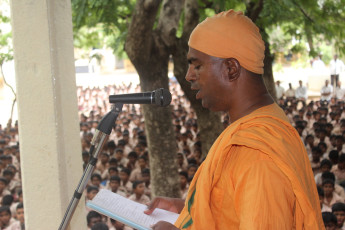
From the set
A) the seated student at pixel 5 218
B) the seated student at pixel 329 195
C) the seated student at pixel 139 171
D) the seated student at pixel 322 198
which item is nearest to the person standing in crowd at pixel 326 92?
the seated student at pixel 139 171

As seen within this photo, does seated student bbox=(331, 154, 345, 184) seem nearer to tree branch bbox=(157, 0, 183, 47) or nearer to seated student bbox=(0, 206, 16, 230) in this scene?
tree branch bbox=(157, 0, 183, 47)

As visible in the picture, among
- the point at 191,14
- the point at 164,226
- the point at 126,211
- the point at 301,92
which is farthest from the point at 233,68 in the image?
the point at 301,92

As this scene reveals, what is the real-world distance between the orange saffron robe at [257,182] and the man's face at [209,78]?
4.5 inches

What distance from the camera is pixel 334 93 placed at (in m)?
14.5

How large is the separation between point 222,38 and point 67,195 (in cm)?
152

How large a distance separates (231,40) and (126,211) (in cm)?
76

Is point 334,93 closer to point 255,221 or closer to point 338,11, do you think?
point 338,11

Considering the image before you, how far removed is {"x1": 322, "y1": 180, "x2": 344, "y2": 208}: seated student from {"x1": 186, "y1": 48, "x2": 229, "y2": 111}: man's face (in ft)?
13.8

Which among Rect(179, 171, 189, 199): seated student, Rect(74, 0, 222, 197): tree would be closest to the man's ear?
Rect(74, 0, 222, 197): tree

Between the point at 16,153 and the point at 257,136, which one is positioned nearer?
the point at 257,136

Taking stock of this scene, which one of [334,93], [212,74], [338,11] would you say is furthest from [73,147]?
[334,93]

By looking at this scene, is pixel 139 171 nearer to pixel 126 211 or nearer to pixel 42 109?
pixel 42 109

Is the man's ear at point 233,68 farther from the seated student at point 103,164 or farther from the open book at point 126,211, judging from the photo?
the seated student at point 103,164

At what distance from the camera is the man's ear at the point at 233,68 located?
1375 mm
